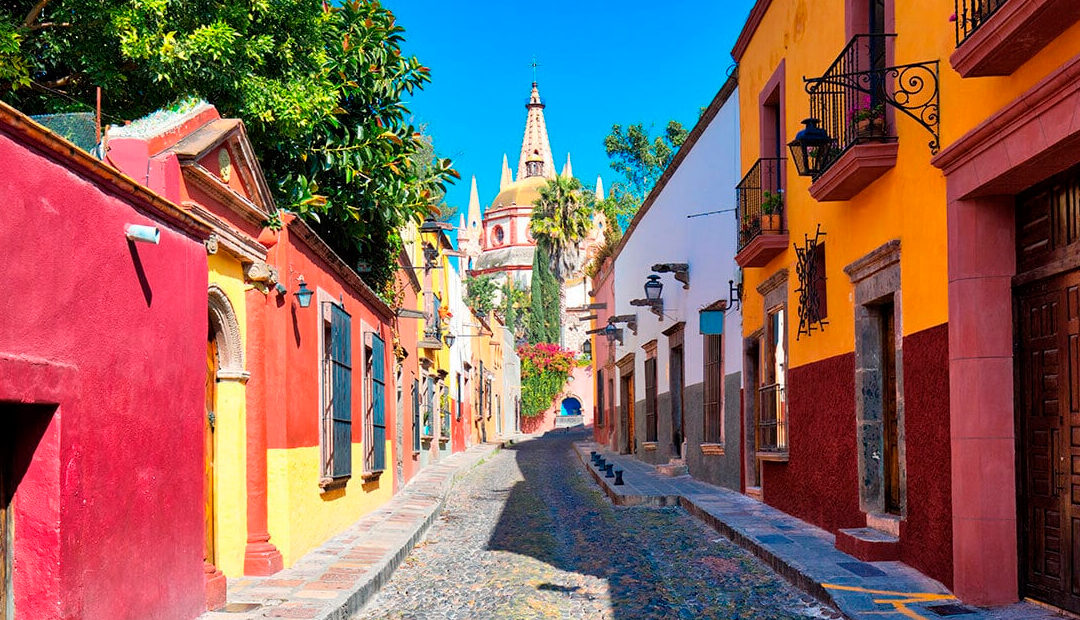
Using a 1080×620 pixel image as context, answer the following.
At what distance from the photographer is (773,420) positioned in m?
13.1

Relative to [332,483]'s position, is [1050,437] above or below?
above

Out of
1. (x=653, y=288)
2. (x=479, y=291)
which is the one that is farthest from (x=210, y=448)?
(x=479, y=291)

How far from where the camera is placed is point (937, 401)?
746 cm

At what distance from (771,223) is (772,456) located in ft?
9.09

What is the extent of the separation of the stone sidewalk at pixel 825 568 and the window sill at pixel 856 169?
10.3 ft

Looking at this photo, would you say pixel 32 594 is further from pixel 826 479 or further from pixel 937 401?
pixel 826 479

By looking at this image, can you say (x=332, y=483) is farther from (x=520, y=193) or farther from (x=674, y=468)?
(x=520, y=193)

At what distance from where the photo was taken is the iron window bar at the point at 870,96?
24.6 ft

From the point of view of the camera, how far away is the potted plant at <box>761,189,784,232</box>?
12492 millimetres

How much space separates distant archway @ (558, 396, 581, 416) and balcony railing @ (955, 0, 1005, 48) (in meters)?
57.9

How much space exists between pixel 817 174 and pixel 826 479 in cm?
304

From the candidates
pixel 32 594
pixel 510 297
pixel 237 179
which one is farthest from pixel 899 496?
pixel 510 297

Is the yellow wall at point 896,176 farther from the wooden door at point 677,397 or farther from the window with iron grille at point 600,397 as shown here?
the window with iron grille at point 600,397

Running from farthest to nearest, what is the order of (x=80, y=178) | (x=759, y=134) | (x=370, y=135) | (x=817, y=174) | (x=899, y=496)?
(x=759, y=134)
(x=370, y=135)
(x=817, y=174)
(x=899, y=496)
(x=80, y=178)
